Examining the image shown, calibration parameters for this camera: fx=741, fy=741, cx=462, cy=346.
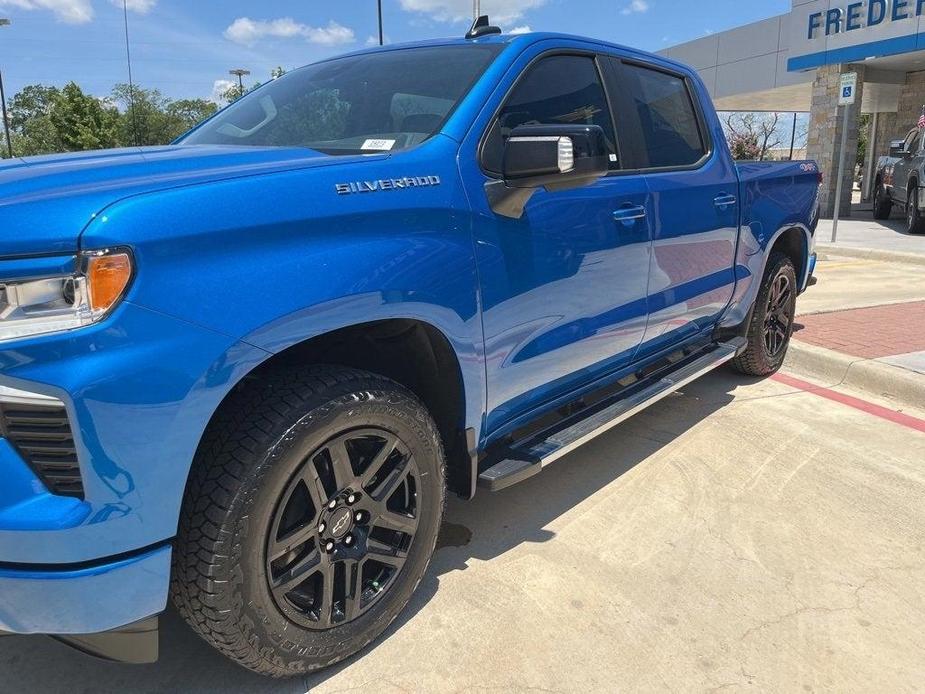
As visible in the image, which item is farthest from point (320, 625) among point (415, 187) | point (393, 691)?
point (415, 187)

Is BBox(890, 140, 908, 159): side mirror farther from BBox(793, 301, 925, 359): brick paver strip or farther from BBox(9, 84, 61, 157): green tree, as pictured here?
BBox(9, 84, 61, 157): green tree

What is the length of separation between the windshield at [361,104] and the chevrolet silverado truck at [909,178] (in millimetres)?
13443

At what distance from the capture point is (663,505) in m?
3.29

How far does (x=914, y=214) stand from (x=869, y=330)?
31.2ft

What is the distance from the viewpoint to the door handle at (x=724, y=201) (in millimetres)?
3859

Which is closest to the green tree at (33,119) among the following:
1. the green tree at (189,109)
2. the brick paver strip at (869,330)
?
the green tree at (189,109)

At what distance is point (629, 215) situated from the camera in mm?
3062

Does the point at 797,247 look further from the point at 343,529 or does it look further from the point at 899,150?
the point at 899,150

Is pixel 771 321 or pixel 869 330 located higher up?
pixel 771 321

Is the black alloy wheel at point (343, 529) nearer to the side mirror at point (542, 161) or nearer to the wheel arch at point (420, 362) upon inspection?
the wheel arch at point (420, 362)

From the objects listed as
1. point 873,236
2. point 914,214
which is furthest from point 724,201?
point 914,214

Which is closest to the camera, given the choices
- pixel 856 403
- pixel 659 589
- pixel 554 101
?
pixel 659 589

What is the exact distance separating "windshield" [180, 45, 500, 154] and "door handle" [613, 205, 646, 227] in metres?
0.79

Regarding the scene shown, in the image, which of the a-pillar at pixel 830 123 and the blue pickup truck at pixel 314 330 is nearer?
the blue pickup truck at pixel 314 330
